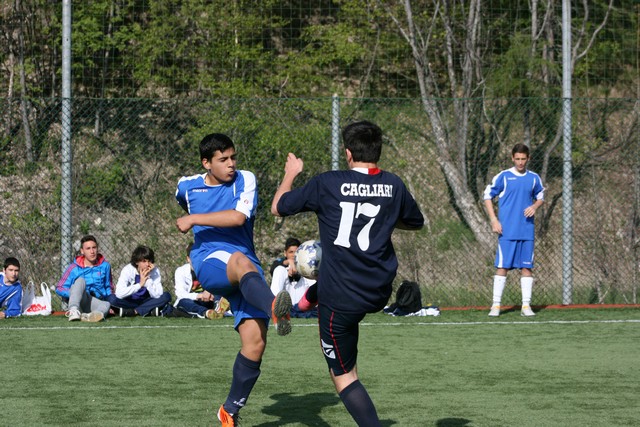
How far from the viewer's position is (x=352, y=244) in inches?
167

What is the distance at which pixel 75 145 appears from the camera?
446 inches

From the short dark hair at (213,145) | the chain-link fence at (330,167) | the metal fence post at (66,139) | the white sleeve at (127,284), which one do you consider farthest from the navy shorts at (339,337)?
the metal fence post at (66,139)

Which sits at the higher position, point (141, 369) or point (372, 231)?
point (372, 231)

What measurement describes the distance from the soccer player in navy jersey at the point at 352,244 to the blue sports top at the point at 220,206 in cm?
85

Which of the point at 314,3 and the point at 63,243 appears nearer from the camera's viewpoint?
the point at 63,243

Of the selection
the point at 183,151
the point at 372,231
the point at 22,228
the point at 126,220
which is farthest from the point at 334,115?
the point at 372,231

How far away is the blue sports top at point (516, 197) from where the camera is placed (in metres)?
10.4

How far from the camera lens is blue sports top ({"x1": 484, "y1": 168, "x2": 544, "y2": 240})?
1039 cm

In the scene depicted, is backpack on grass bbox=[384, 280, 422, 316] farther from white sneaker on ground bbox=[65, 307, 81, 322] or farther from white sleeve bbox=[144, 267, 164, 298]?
white sneaker on ground bbox=[65, 307, 81, 322]

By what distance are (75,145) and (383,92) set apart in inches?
200

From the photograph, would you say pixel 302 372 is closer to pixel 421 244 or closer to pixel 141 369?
pixel 141 369

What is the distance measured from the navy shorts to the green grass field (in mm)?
1007

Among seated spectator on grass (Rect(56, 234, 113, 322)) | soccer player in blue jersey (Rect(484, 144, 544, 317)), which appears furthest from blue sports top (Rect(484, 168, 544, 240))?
seated spectator on grass (Rect(56, 234, 113, 322))

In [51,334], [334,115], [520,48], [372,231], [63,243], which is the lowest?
[51,334]
